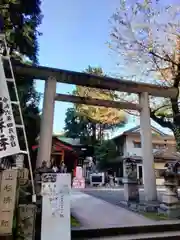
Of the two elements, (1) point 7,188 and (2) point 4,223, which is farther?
(1) point 7,188

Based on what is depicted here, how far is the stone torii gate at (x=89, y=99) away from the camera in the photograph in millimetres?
7027

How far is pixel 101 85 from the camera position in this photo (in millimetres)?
8172

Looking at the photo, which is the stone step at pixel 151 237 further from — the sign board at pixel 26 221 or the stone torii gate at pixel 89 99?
the stone torii gate at pixel 89 99

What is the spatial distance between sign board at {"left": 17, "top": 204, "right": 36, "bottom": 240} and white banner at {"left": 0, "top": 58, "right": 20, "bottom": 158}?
36.6 inches

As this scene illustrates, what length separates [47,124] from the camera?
705cm

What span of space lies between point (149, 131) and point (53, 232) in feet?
17.3

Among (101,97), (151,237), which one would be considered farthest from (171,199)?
(101,97)

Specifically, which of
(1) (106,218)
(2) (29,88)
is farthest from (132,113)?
(1) (106,218)

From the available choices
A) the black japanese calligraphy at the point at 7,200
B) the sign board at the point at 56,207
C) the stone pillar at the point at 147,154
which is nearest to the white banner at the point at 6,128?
the black japanese calligraphy at the point at 7,200

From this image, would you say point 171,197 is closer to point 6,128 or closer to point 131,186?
point 131,186

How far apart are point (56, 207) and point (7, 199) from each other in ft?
2.78

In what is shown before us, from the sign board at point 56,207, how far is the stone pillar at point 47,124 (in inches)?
94.6

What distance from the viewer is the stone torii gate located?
7027mm

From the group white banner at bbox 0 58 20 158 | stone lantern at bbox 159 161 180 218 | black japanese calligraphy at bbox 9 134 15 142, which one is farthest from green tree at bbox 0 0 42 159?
stone lantern at bbox 159 161 180 218
